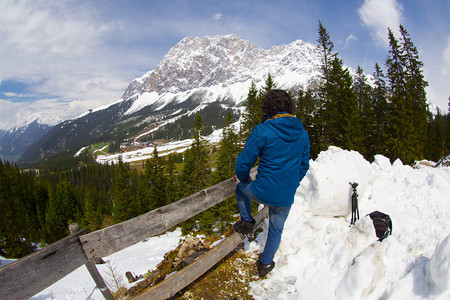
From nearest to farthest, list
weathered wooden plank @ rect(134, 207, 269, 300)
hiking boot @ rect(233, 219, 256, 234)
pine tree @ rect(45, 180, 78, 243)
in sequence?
weathered wooden plank @ rect(134, 207, 269, 300)
hiking boot @ rect(233, 219, 256, 234)
pine tree @ rect(45, 180, 78, 243)

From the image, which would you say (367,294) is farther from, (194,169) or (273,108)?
(194,169)

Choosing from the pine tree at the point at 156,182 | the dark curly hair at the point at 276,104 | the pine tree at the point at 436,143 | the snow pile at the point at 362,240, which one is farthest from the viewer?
the pine tree at the point at 436,143

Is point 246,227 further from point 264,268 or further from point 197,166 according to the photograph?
point 197,166

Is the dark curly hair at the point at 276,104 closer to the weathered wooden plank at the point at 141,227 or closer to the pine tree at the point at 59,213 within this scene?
the weathered wooden plank at the point at 141,227

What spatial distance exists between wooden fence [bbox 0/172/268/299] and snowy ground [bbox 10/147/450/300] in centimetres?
112

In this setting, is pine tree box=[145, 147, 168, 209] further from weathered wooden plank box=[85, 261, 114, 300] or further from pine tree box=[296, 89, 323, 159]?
weathered wooden plank box=[85, 261, 114, 300]

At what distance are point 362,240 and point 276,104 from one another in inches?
96.4

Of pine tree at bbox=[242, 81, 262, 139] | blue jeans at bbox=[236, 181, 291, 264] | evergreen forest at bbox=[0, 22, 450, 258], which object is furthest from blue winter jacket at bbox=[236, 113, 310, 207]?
pine tree at bbox=[242, 81, 262, 139]

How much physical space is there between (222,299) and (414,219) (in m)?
4.50

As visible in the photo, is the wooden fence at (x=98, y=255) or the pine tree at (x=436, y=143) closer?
the wooden fence at (x=98, y=255)

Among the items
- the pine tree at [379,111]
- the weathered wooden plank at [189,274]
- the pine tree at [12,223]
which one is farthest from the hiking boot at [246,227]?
the pine tree at [12,223]

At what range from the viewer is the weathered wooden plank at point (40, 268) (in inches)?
→ 73.4

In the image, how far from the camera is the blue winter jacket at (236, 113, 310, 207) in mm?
3414

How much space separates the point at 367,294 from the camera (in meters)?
2.81
